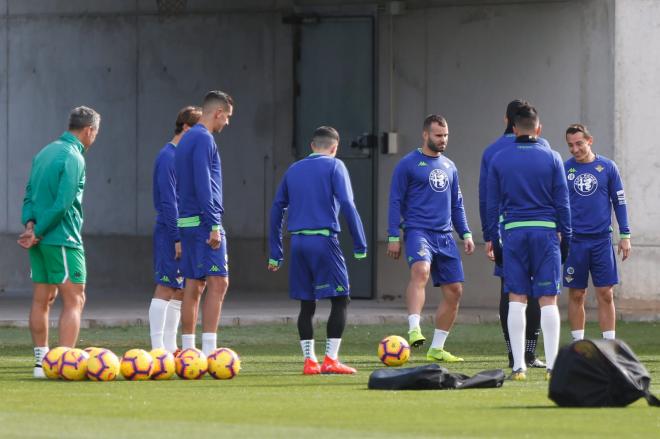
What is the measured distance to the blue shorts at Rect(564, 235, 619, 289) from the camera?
1509cm

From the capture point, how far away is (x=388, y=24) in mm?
23406

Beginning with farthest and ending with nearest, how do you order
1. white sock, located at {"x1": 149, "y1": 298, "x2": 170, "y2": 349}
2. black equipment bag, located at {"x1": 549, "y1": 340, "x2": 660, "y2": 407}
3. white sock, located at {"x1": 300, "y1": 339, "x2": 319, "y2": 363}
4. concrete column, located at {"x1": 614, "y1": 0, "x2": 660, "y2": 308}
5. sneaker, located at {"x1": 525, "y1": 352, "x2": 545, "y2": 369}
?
concrete column, located at {"x1": 614, "y1": 0, "x2": 660, "y2": 308}, white sock, located at {"x1": 149, "y1": 298, "x2": 170, "y2": 349}, sneaker, located at {"x1": 525, "y1": 352, "x2": 545, "y2": 369}, white sock, located at {"x1": 300, "y1": 339, "x2": 319, "y2": 363}, black equipment bag, located at {"x1": 549, "y1": 340, "x2": 660, "y2": 407}

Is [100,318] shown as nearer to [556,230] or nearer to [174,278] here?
[174,278]

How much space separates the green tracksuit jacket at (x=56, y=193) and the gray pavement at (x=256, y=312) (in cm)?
613

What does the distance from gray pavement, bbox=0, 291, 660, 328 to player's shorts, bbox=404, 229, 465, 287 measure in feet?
15.7

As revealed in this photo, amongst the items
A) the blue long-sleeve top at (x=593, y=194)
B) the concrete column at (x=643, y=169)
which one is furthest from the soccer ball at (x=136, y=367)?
the concrete column at (x=643, y=169)

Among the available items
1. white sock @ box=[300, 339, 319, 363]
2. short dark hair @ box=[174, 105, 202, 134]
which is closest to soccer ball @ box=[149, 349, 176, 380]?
white sock @ box=[300, 339, 319, 363]

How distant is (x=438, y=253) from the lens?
Result: 15.6 meters

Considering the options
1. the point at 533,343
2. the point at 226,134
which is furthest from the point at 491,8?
the point at 533,343

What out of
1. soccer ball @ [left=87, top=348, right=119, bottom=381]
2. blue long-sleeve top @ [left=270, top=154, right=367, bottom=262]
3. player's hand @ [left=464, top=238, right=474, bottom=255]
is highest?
blue long-sleeve top @ [left=270, top=154, right=367, bottom=262]

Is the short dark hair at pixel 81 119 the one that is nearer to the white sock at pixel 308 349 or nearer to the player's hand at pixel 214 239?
the player's hand at pixel 214 239

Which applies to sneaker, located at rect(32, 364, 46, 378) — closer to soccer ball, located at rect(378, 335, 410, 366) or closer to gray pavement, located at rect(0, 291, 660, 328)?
soccer ball, located at rect(378, 335, 410, 366)

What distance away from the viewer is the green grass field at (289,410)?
366 inches

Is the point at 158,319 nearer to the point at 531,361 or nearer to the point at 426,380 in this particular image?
the point at 531,361
